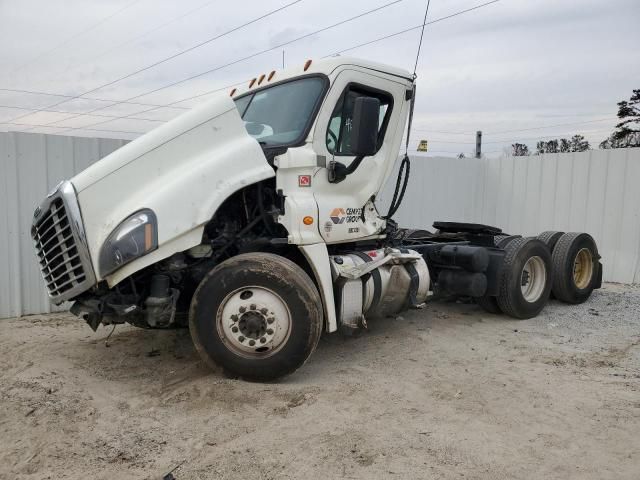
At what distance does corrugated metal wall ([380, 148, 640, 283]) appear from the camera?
31.2 ft

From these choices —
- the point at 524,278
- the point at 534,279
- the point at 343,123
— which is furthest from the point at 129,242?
the point at 534,279

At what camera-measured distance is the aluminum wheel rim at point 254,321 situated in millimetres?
4332

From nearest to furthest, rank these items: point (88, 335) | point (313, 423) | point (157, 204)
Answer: point (313, 423) < point (157, 204) < point (88, 335)

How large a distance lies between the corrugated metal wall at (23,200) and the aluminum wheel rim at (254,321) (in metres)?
3.59

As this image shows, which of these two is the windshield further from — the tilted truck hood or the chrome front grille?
the chrome front grille

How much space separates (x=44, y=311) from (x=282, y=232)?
371cm

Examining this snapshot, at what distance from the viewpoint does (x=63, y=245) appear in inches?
170

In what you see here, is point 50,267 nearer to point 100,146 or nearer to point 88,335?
point 88,335

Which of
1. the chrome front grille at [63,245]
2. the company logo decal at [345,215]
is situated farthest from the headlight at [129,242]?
the company logo decal at [345,215]

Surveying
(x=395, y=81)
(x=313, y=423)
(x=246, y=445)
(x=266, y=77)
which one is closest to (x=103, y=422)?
(x=246, y=445)

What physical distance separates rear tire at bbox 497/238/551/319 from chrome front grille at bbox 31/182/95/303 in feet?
15.3

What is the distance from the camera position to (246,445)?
3.40 m

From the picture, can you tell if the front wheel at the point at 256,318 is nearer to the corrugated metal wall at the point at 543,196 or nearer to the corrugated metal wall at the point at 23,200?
the corrugated metal wall at the point at 23,200

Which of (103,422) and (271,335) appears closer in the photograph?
(103,422)
